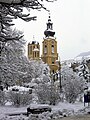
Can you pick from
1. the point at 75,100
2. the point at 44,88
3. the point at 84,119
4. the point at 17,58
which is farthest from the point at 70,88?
the point at 84,119

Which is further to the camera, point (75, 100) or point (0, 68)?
point (75, 100)

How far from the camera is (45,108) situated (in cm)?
1872

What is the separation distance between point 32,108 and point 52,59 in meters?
103

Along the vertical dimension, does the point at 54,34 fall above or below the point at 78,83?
above

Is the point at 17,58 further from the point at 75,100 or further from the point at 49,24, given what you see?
the point at 49,24

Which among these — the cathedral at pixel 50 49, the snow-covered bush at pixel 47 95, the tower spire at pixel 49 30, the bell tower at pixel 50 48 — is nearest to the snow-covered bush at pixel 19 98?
the snow-covered bush at pixel 47 95

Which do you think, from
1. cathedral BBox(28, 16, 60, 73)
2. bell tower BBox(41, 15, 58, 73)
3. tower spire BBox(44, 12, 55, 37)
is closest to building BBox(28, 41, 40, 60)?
cathedral BBox(28, 16, 60, 73)

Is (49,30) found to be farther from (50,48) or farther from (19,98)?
(19,98)

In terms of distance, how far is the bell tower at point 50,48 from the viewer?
11786 centimetres

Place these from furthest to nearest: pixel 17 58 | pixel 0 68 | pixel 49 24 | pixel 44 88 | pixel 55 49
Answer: pixel 55 49 → pixel 49 24 → pixel 17 58 → pixel 44 88 → pixel 0 68

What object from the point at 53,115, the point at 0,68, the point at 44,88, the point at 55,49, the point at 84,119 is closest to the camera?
the point at 84,119

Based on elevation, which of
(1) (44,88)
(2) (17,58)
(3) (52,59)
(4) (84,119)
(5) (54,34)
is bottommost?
(4) (84,119)

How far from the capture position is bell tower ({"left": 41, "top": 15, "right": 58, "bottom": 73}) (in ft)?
387

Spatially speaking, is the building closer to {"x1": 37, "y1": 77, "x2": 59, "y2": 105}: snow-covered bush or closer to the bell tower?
the bell tower
